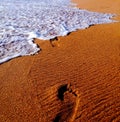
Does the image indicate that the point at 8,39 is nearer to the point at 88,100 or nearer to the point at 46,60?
the point at 46,60

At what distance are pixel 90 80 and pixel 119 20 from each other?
6531 mm

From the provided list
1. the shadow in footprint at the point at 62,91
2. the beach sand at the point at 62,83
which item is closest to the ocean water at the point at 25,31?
the beach sand at the point at 62,83

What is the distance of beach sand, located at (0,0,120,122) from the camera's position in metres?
3.60

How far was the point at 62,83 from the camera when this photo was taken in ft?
14.6

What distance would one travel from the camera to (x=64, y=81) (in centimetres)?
453

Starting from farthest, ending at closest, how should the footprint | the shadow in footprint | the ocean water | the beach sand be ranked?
the ocean water → the shadow in footprint → the beach sand → the footprint

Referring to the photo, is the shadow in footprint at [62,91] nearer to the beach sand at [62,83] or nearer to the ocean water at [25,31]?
the beach sand at [62,83]

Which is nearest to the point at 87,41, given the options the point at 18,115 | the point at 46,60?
the point at 46,60

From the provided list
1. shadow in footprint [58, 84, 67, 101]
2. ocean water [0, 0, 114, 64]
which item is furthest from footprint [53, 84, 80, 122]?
ocean water [0, 0, 114, 64]

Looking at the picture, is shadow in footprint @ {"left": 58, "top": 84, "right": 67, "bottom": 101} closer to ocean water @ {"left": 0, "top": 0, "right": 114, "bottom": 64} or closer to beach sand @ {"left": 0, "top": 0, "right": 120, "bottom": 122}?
beach sand @ {"left": 0, "top": 0, "right": 120, "bottom": 122}

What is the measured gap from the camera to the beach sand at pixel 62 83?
3.60m

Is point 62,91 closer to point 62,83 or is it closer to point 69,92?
point 69,92

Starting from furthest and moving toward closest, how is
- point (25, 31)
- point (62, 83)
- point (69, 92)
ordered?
point (25, 31) < point (62, 83) < point (69, 92)

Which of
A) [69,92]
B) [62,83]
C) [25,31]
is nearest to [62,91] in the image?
[69,92]
